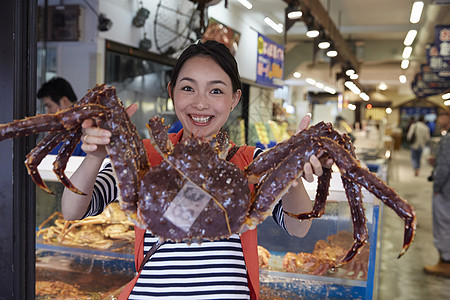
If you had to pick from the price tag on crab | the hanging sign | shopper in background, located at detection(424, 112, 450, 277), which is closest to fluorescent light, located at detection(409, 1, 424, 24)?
the hanging sign

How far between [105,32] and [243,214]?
360 cm

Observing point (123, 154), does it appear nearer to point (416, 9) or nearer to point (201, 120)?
point (201, 120)

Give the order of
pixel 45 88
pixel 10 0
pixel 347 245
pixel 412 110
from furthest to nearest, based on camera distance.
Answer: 1. pixel 412 110
2. pixel 45 88
3. pixel 347 245
4. pixel 10 0

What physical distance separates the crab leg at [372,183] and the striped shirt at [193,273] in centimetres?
39

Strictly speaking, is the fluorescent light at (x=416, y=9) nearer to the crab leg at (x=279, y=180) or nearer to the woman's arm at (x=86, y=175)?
the crab leg at (x=279, y=180)

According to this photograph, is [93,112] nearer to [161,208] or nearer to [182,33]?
[161,208]

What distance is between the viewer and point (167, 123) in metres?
4.76

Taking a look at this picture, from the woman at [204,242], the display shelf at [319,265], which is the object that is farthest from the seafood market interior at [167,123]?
the woman at [204,242]

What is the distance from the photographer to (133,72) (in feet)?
15.5

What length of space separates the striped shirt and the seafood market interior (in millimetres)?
488

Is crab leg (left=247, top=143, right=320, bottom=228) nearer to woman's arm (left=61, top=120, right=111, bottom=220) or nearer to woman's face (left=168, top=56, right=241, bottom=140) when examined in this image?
woman's face (left=168, top=56, right=241, bottom=140)

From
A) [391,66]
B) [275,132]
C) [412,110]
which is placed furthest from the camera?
[412,110]

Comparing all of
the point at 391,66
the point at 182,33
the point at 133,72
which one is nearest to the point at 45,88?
the point at 133,72

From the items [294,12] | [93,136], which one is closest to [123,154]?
[93,136]
